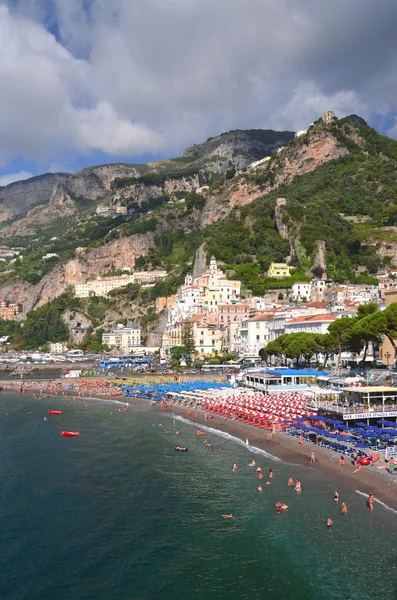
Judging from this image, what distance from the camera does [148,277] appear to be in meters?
150

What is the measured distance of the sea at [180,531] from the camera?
19.2 m

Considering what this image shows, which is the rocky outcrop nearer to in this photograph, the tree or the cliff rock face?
the tree

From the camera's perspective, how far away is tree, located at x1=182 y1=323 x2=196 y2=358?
93050mm

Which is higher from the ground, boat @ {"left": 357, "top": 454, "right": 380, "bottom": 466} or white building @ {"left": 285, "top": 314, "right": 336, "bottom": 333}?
white building @ {"left": 285, "top": 314, "right": 336, "bottom": 333}

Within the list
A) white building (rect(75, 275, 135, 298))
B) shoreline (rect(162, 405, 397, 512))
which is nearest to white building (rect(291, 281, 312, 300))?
shoreline (rect(162, 405, 397, 512))

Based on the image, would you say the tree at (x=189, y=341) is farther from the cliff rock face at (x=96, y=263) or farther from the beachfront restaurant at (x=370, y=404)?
the cliff rock face at (x=96, y=263)

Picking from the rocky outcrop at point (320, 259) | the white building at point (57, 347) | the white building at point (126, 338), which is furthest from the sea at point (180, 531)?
the white building at point (57, 347)

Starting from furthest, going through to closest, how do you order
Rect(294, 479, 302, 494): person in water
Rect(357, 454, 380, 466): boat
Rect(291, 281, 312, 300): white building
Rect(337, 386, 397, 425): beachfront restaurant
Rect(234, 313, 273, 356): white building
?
Rect(291, 281, 312, 300): white building, Rect(234, 313, 273, 356): white building, Rect(337, 386, 397, 425): beachfront restaurant, Rect(357, 454, 380, 466): boat, Rect(294, 479, 302, 494): person in water

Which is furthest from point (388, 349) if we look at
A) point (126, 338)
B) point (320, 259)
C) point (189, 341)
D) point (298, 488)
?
point (126, 338)

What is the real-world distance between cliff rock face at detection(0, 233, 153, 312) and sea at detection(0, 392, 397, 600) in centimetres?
13372

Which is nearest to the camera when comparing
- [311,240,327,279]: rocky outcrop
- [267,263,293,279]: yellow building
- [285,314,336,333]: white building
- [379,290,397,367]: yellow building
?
[379,290,397,367]: yellow building

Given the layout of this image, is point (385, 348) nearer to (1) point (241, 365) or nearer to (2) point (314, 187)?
(1) point (241, 365)

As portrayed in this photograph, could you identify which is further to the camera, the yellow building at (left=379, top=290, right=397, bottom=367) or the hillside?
the hillside

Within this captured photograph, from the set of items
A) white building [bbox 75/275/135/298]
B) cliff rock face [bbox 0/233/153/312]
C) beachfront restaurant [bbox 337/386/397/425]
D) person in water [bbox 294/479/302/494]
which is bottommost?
person in water [bbox 294/479/302/494]
